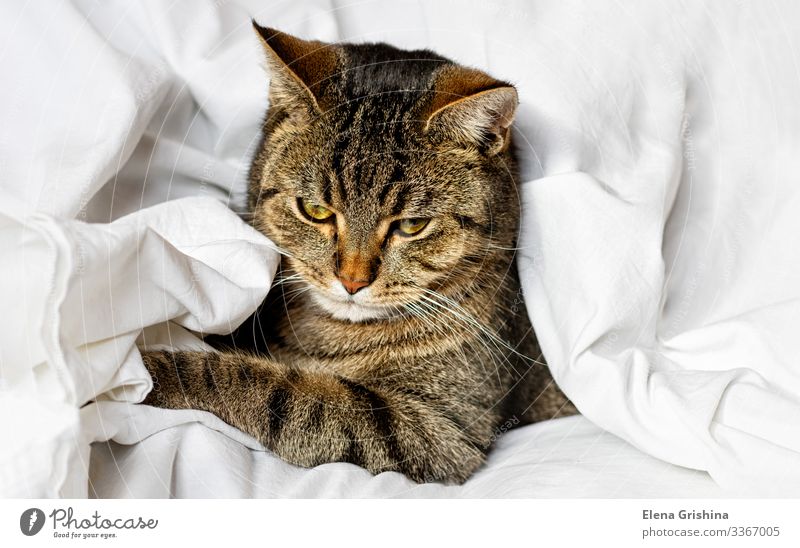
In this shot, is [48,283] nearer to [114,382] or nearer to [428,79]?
[114,382]

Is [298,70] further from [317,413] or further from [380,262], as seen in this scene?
[317,413]

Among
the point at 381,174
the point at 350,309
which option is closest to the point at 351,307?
the point at 350,309

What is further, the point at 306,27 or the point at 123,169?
the point at 306,27

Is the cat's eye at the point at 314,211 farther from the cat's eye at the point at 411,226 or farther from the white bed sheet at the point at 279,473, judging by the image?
the white bed sheet at the point at 279,473

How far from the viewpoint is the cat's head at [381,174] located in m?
1.44

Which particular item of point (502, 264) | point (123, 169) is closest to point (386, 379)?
point (502, 264)

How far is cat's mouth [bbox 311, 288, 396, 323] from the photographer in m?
1.49

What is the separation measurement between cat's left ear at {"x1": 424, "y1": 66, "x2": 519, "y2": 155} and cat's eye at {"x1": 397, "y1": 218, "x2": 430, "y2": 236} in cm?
17

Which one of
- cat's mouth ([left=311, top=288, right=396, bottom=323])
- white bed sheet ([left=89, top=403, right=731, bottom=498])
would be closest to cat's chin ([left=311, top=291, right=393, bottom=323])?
cat's mouth ([left=311, top=288, right=396, bottom=323])

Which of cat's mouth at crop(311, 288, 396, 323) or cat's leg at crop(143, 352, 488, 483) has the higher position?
cat's mouth at crop(311, 288, 396, 323)

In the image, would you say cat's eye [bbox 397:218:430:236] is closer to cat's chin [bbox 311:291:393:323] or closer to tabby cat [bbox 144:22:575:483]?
tabby cat [bbox 144:22:575:483]

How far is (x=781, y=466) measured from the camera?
1.34 metres

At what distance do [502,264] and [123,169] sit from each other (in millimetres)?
914

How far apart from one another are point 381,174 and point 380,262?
18 cm
